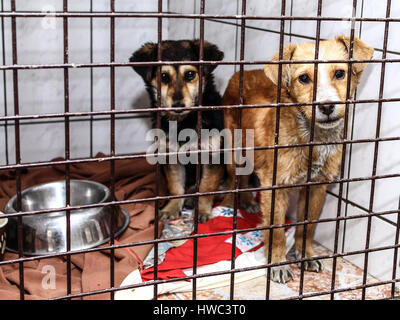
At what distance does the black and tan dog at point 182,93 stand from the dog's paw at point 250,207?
23 cm

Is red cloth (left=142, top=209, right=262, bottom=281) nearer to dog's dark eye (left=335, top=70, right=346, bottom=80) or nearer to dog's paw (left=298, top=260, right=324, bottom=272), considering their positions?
dog's paw (left=298, top=260, right=324, bottom=272)

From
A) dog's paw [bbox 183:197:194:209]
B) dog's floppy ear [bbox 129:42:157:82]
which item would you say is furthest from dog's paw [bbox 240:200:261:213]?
dog's floppy ear [bbox 129:42:157:82]

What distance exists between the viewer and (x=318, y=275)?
9.57ft

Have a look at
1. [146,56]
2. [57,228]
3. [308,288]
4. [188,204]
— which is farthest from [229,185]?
[57,228]

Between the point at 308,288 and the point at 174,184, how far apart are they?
3.98 ft

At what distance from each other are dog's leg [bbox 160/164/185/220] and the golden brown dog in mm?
570

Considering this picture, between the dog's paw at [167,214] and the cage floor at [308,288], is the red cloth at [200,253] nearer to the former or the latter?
the cage floor at [308,288]

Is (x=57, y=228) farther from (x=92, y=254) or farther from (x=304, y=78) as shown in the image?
(x=304, y=78)

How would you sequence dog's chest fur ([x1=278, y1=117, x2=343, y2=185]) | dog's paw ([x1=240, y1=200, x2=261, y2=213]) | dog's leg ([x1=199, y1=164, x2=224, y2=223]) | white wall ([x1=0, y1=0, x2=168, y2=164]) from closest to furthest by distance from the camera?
dog's chest fur ([x1=278, y1=117, x2=343, y2=185]) → dog's leg ([x1=199, y1=164, x2=224, y2=223]) → dog's paw ([x1=240, y1=200, x2=261, y2=213]) → white wall ([x1=0, y1=0, x2=168, y2=164])

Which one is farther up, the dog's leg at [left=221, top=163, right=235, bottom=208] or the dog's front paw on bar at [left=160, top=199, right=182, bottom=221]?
the dog's leg at [left=221, top=163, right=235, bottom=208]

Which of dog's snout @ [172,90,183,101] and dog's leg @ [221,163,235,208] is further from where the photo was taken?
dog's leg @ [221,163,235,208]

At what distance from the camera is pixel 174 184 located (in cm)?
359

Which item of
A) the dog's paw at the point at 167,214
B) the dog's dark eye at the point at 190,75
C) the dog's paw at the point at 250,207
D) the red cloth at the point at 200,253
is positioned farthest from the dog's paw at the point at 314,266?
the dog's dark eye at the point at 190,75

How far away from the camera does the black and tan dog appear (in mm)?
3340
